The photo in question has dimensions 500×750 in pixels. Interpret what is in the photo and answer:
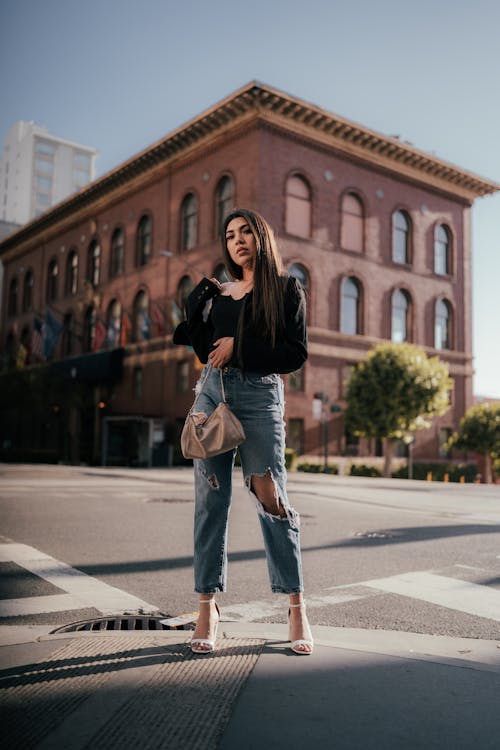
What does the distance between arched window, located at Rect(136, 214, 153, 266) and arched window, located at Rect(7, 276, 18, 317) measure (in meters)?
18.6

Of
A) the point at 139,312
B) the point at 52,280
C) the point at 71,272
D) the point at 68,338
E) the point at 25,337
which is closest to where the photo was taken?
the point at 139,312

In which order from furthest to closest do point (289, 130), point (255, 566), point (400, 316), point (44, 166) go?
1. point (44, 166)
2. point (400, 316)
3. point (289, 130)
4. point (255, 566)

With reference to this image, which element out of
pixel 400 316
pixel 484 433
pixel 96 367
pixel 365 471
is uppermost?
pixel 400 316

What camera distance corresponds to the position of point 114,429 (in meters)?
33.0

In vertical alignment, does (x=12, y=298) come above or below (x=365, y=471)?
above

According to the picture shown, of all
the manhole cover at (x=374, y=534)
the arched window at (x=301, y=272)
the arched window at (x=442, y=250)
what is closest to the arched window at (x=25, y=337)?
the arched window at (x=301, y=272)

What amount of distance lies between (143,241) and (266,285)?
35.8m

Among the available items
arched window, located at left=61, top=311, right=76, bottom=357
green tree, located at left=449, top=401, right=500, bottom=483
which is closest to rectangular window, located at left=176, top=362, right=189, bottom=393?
arched window, located at left=61, top=311, right=76, bottom=357

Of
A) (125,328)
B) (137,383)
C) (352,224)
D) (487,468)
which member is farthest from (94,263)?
(487,468)

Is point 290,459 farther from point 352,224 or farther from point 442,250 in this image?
point 442,250

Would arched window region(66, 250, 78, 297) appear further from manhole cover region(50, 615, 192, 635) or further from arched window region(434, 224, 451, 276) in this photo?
manhole cover region(50, 615, 192, 635)

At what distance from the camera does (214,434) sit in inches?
125

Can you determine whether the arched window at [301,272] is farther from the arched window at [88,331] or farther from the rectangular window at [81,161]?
the rectangular window at [81,161]

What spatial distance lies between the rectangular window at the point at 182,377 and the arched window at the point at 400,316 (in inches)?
422
